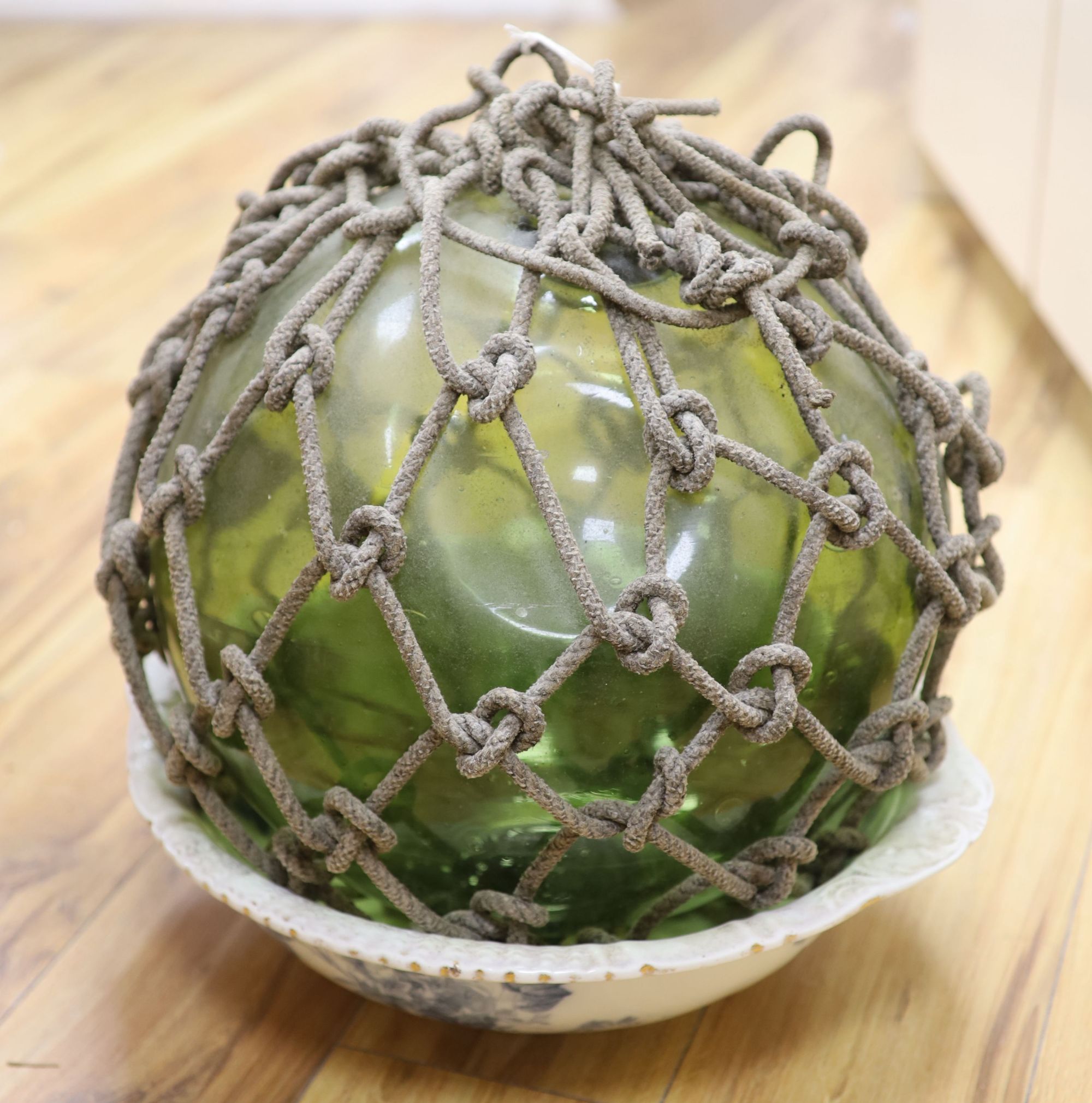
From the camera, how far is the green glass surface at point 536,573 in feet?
1.77

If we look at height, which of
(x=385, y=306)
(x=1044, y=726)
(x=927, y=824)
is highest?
(x=385, y=306)

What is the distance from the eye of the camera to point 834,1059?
657mm

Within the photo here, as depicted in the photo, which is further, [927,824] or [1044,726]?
[1044,726]

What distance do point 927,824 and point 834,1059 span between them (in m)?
0.12

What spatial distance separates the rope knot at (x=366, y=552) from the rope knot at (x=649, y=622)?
0.08 meters

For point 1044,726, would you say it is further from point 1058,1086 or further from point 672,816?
point 672,816

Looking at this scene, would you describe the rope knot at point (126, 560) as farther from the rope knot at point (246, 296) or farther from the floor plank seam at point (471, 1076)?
the floor plank seam at point (471, 1076)

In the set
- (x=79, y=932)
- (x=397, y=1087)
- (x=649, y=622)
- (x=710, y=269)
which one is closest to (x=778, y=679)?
(x=649, y=622)

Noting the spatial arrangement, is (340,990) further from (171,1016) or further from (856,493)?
(856,493)

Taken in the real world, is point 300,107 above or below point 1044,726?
above

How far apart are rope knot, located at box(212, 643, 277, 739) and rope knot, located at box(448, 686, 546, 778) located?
0.28 feet

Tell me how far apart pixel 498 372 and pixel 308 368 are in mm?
83

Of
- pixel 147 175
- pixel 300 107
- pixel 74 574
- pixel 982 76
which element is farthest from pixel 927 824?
pixel 300 107

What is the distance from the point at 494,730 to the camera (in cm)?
53
